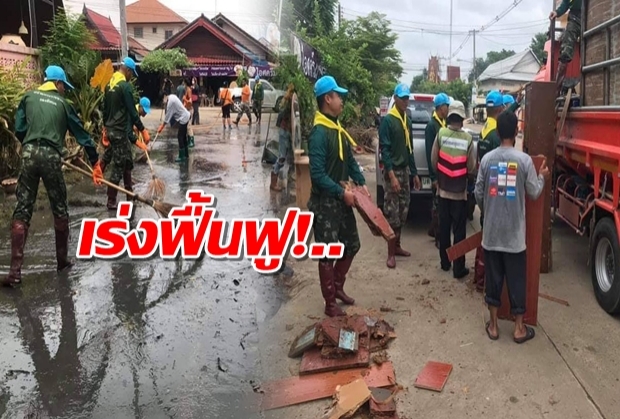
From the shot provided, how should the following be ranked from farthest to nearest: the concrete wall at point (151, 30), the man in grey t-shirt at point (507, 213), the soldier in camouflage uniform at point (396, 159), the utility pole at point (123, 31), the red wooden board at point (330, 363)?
the concrete wall at point (151, 30) < the utility pole at point (123, 31) < the soldier in camouflage uniform at point (396, 159) < the man in grey t-shirt at point (507, 213) < the red wooden board at point (330, 363)

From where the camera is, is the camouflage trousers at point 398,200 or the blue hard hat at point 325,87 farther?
the camouflage trousers at point 398,200

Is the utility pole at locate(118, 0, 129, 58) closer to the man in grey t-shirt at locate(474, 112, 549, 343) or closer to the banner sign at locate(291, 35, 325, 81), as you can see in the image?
the banner sign at locate(291, 35, 325, 81)

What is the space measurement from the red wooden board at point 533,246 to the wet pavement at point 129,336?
208 cm

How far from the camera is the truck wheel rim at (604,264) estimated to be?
4652 mm

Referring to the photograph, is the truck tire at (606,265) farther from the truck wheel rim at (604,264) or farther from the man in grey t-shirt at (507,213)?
the man in grey t-shirt at (507,213)

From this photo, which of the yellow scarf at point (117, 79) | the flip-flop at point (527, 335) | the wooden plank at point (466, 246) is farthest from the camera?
the yellow scarf at point (117, 79)

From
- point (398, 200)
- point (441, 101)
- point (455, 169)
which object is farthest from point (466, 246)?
point (441, 101)

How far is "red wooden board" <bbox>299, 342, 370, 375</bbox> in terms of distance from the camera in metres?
3.79

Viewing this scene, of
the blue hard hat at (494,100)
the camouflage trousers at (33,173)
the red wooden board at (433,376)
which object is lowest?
the red wooden board at (433,376)

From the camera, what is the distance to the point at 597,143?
15.4 feet

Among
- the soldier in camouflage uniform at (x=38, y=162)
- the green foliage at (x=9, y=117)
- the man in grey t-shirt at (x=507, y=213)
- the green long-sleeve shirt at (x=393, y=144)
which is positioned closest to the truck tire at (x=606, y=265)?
the man in grey t-shirt at (x=507, y=213)

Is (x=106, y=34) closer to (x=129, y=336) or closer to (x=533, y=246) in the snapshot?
(x=129, y=336)

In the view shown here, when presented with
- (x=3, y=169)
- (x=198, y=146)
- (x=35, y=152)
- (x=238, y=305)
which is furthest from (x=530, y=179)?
(x=198, y=146)

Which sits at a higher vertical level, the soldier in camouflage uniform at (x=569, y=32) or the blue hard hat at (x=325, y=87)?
the soldier in camouflage uniform at (x=569, y=32)
